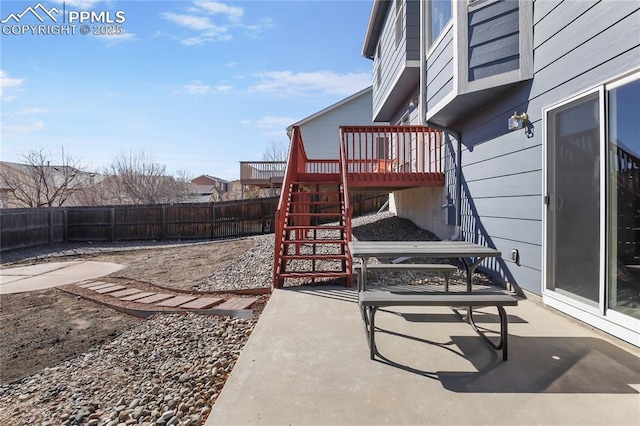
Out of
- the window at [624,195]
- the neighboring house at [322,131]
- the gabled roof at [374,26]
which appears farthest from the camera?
the neighboring house at [322,131]

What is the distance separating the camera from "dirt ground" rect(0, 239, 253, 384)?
2.94 m

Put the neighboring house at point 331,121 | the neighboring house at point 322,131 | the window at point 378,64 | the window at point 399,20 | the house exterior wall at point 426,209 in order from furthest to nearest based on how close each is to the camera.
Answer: the neighboring house at point 331,121 < the neighboring house at point 322,131 < the window at point 378,64 < the window at point 399,20 < the house exterior wall at point 426,209

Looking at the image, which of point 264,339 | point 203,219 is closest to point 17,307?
point 264,339

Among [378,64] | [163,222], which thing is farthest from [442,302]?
[163,222]

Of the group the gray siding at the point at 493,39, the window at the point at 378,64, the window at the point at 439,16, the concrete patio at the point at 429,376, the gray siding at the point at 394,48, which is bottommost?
the concrete patio at the point at 429,376

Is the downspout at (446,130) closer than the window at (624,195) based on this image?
No

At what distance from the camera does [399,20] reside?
6984 mm

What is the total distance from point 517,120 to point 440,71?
1.60 meters

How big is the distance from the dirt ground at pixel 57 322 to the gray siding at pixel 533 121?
4.45 meters

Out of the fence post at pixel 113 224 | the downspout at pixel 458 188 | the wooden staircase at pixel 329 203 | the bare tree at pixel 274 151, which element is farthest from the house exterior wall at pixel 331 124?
the downspout at pixel 458 188

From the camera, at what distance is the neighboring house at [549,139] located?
94.6 inches

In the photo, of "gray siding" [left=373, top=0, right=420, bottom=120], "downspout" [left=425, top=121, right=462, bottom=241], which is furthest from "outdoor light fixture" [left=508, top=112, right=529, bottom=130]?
"gray siding" [left=373, top=0, right=420, bottom=120]

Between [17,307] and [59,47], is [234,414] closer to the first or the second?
[17,307]

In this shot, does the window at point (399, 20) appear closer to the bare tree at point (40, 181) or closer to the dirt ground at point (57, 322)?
the dirt ground at point (57, 322)
